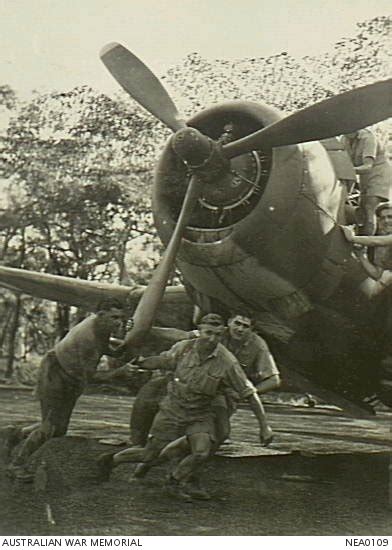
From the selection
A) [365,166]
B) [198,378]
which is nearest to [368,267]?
[365,166]

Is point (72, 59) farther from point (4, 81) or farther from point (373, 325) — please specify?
point (373, 325)

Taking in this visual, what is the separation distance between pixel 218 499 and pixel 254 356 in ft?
2.47

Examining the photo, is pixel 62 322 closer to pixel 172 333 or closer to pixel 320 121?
pixel 172 333

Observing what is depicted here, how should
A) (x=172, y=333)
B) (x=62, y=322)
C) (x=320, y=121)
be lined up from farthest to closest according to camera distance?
(x=62, y=322), (x=172, y=333), (x=320, y=121)

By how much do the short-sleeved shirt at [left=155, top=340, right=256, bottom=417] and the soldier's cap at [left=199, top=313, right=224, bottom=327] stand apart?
11cm

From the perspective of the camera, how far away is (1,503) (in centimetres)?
521

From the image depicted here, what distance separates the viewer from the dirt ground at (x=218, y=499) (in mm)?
5102

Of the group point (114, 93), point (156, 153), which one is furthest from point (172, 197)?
point (114, 93)

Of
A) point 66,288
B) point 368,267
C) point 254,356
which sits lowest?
point 254,356

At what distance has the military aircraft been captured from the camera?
4.94m

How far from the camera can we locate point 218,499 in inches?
201

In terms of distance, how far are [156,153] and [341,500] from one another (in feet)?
6.68

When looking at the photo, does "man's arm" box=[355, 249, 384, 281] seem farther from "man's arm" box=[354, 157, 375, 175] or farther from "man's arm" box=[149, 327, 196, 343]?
"man's arm" box=[149, 327, 196, 343]

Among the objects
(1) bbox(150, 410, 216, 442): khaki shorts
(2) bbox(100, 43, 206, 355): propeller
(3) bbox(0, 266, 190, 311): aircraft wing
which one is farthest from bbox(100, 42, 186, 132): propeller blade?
(1) bbox(150, 410, 216, 442): khaki shorts
